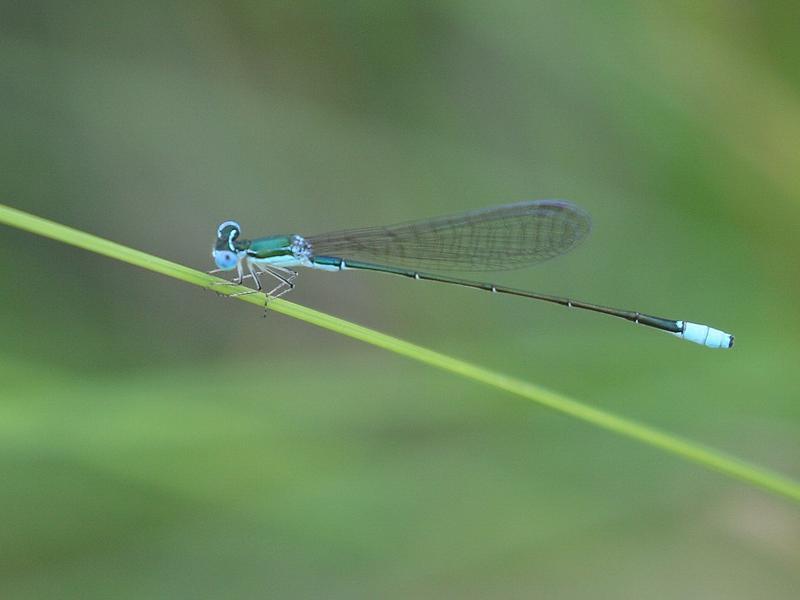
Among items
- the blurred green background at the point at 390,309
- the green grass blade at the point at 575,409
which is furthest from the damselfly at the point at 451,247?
the green grass blade at the point at 575,409

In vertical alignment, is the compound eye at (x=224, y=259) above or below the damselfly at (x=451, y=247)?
below

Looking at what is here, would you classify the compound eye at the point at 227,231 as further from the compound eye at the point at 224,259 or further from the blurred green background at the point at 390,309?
the blurred green background at the point at 390,309

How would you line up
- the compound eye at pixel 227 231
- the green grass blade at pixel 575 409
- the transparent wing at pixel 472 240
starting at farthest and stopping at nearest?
the transparent wing at pixel 472 240
the compound eye at pixel 227 231
the green grass blade at pixel 575 409

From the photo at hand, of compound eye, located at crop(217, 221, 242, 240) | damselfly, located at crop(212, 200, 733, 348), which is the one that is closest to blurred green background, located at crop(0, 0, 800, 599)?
damselfly, located at crop(212, 200, 733, 348)

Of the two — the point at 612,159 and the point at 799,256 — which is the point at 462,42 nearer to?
the point at 612,159

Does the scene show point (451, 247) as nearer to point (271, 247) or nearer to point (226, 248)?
point (271, 247)

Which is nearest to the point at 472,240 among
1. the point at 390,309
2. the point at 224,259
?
the point at 390,309

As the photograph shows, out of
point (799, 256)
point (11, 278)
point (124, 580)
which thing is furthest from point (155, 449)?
point (799, 256)

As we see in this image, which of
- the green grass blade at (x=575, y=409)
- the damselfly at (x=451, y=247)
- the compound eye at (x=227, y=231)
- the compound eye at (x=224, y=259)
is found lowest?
the green grass blade at (x=575, y=409)
